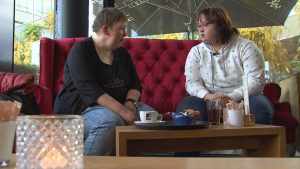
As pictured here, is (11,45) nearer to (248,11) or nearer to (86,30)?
(86,30)

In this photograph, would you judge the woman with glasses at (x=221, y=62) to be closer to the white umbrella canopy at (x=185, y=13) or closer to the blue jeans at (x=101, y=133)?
the blue jeans at (x=101, y=133)

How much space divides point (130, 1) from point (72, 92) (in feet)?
7.92

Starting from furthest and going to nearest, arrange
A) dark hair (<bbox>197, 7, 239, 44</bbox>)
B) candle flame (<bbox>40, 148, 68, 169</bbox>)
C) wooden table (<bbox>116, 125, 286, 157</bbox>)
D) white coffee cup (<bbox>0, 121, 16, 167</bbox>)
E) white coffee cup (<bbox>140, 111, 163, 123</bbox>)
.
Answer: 1. dark hair (<bbox>197, 7, 239, 44</bbox>)
2. white coffee cup (<bbox>140, 111, 163, 123</bbox>)
3. wooden table (<bbox>116, 125, 286, 157</bbox>)
4. white coffee cup (<bbox>0, 121, 16, 167</bbox>)
5. candle flame (<bbox>40, 148, 68, 169</bbox>)

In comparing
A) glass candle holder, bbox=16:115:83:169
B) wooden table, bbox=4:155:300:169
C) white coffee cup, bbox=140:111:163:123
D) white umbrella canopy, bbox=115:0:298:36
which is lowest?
wooden table, bbox=4:155:300:169

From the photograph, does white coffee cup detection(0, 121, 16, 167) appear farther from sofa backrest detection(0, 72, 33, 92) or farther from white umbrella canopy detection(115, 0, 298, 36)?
white umbrella canopy detection(115, 0, 298, 36)

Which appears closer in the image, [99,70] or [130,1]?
[99,70]

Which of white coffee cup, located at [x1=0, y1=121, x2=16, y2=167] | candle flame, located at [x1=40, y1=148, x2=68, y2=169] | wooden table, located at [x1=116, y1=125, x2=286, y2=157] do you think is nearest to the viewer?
candle flame, located at [x1=40, y1=148, x2=68, y2=169]

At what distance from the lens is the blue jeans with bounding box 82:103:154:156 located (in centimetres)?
162

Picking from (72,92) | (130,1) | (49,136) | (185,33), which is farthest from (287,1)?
(49,136)

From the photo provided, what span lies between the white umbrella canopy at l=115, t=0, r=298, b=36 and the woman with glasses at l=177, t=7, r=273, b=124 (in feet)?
5.58

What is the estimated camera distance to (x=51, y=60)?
2633 mm

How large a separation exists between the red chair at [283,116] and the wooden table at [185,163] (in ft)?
5.67

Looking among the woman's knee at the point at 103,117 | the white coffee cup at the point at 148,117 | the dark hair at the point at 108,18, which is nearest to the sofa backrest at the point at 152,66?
the dark hair at the point at 108,18

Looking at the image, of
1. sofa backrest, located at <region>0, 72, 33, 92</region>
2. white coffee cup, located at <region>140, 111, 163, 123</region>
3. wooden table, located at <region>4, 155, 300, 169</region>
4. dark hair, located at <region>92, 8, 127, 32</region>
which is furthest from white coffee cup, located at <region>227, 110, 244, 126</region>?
sofa backrest, located at <region>0, 72, 33, 92</region>
